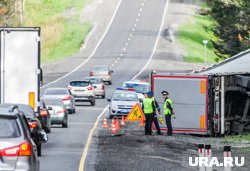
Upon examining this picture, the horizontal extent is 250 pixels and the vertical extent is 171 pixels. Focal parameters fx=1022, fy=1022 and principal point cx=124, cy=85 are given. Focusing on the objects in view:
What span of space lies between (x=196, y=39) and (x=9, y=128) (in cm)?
9334

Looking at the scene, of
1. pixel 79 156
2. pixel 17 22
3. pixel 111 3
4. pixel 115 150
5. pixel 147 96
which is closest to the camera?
pixel 79 156

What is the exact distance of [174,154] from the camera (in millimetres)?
29500

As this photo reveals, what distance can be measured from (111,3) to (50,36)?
59.8 feet

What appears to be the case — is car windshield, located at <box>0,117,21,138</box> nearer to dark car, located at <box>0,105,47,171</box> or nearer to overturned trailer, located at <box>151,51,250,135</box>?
dark car, located at <box>0,105,47,171</box>

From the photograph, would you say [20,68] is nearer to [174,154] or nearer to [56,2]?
[174,154]

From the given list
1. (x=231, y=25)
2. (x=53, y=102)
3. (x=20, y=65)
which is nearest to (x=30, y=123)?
(x=20, y=65)

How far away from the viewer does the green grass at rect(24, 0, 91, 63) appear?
102500 mm

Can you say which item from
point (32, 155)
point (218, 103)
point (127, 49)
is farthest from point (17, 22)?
point (32, 155)

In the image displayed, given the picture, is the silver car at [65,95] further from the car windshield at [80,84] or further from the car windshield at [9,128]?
the car windshield at [9,128]

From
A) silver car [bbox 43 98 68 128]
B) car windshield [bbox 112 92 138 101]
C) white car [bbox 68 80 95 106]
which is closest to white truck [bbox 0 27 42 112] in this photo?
silver car [bbox 43 98 68 128]

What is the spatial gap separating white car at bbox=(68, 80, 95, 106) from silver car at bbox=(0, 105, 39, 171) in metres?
44.6

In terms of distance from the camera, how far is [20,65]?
28656mm

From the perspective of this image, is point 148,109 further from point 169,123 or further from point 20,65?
point 20,65

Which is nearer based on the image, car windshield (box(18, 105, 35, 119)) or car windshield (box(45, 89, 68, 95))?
car windshield (box(18, 105, 35, 119))
